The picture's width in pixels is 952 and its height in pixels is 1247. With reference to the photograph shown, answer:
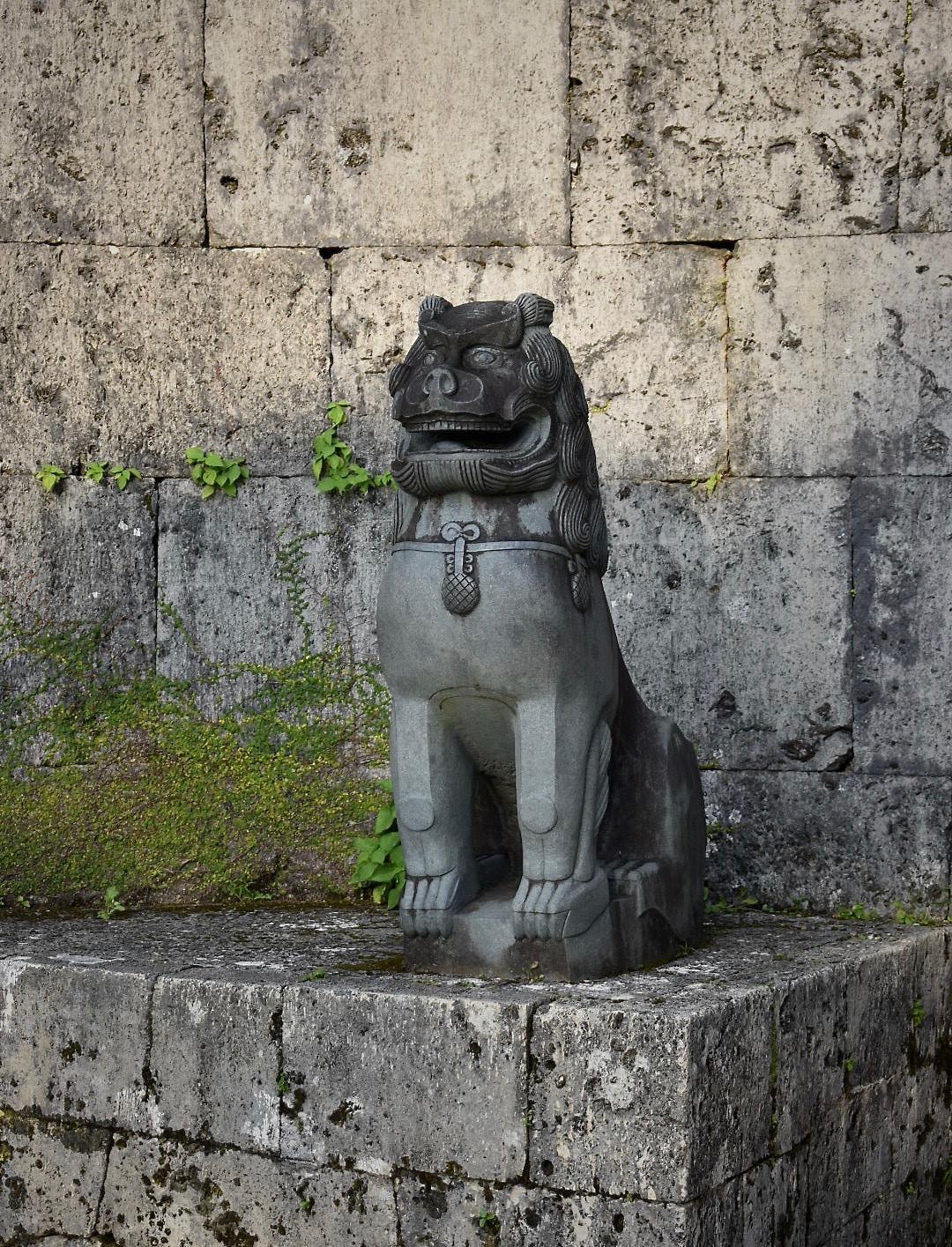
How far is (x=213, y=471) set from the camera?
5.54 meters

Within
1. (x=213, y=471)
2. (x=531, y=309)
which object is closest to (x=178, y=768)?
(x=213, y=471)

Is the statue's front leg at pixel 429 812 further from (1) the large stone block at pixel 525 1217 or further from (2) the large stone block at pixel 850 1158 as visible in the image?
(2) the large stone block at pixel 850 1158

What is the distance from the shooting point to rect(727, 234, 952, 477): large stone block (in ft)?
16.7

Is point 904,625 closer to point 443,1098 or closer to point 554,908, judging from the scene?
point 554,908

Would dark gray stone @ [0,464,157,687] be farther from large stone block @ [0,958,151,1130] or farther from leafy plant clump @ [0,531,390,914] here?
large stone block @ [0,958,151,1130]

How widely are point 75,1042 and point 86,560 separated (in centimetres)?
211

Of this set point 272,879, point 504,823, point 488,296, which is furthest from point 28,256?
point 504,823

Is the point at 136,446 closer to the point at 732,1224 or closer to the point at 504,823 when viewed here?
the point at 504,823

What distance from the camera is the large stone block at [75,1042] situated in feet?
12.5

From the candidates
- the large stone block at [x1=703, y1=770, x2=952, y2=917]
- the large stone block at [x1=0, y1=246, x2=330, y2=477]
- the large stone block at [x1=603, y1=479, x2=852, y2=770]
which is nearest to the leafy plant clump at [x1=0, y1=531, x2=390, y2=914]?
the large stone block at [x1=0, y1=246, x2=330, y2=477]

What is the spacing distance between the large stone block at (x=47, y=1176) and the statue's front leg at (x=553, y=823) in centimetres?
122

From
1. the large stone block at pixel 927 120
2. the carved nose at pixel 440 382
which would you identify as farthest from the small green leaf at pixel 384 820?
the large stone block at pixel 927 120

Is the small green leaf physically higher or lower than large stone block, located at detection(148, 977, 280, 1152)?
higher

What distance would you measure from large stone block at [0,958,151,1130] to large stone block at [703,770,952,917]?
7.01 feet
